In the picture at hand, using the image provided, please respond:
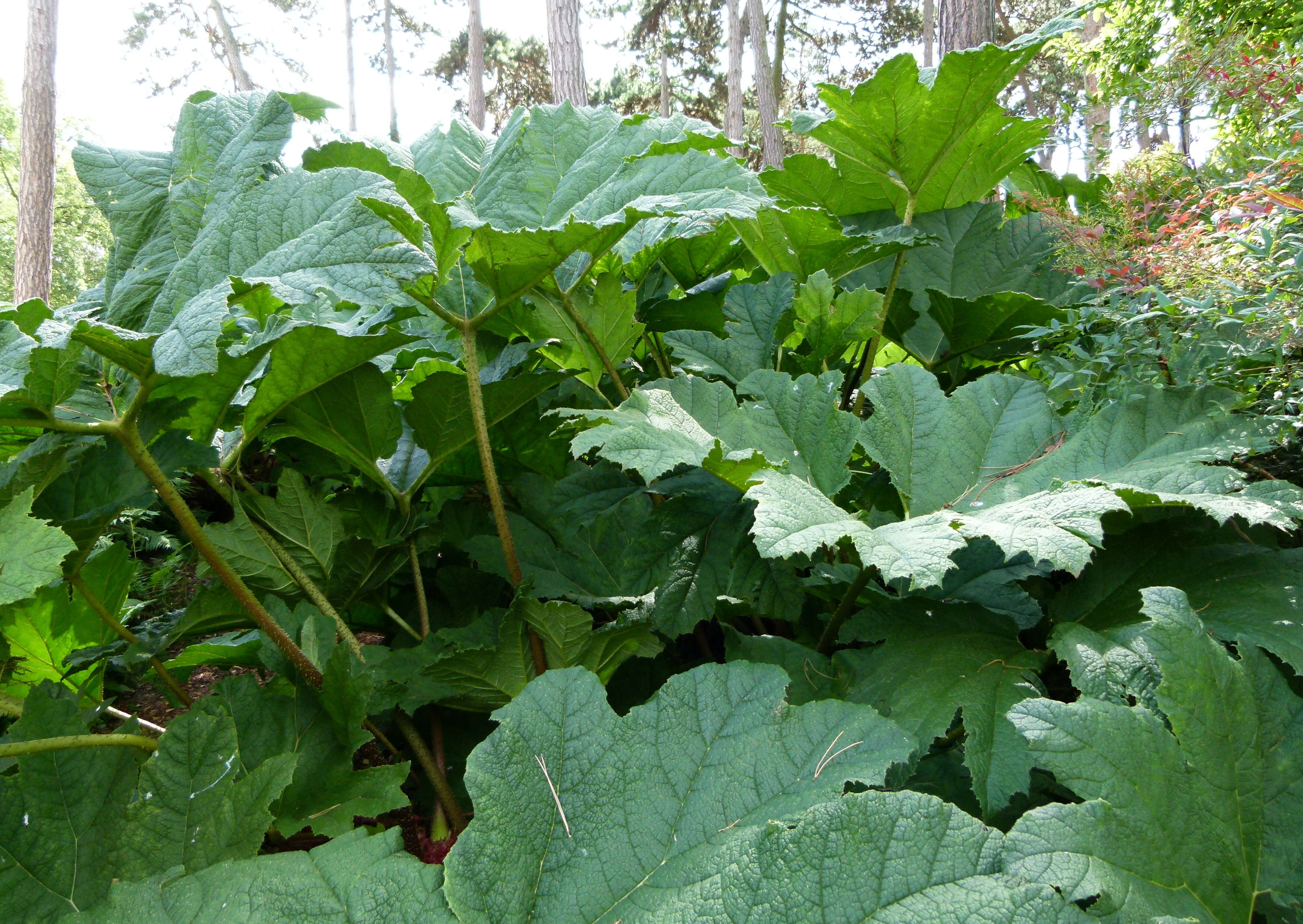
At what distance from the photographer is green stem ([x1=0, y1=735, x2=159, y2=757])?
80cm

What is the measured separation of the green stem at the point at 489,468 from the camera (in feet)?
3.27

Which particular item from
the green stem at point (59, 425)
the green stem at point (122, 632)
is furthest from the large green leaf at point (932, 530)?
the green stem at point (122, 632)

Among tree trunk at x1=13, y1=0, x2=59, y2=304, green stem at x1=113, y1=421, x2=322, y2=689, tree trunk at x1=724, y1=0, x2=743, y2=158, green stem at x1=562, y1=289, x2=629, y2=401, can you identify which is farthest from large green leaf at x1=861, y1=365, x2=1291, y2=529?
tree trunk at x1=724, y1=0, x2=743, y2=158

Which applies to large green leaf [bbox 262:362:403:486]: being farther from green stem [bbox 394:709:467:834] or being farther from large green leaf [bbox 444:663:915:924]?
large green leaf [bbox 444:663:915:924]

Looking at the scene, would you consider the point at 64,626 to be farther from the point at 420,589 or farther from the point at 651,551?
the point at 651,551

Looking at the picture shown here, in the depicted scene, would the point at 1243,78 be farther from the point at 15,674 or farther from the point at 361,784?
the point at 15,674

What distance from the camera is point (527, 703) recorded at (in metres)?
0.73

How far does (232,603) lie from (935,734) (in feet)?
3.08

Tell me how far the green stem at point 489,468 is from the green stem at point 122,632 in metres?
0.47

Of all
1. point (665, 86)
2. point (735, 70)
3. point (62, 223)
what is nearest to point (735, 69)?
point (735, 70)

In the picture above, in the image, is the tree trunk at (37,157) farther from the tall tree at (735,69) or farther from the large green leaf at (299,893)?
the large green leaf at (299,893)

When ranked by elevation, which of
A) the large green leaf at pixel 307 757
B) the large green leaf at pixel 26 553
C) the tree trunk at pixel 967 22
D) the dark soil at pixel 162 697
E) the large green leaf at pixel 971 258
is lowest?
the dark soil at pixel 162 697

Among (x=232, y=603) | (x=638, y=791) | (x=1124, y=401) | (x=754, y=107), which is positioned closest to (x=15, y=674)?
(x=232, y=603)

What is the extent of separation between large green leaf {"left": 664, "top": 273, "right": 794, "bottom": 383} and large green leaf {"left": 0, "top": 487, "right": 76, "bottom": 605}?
2.53 ft
